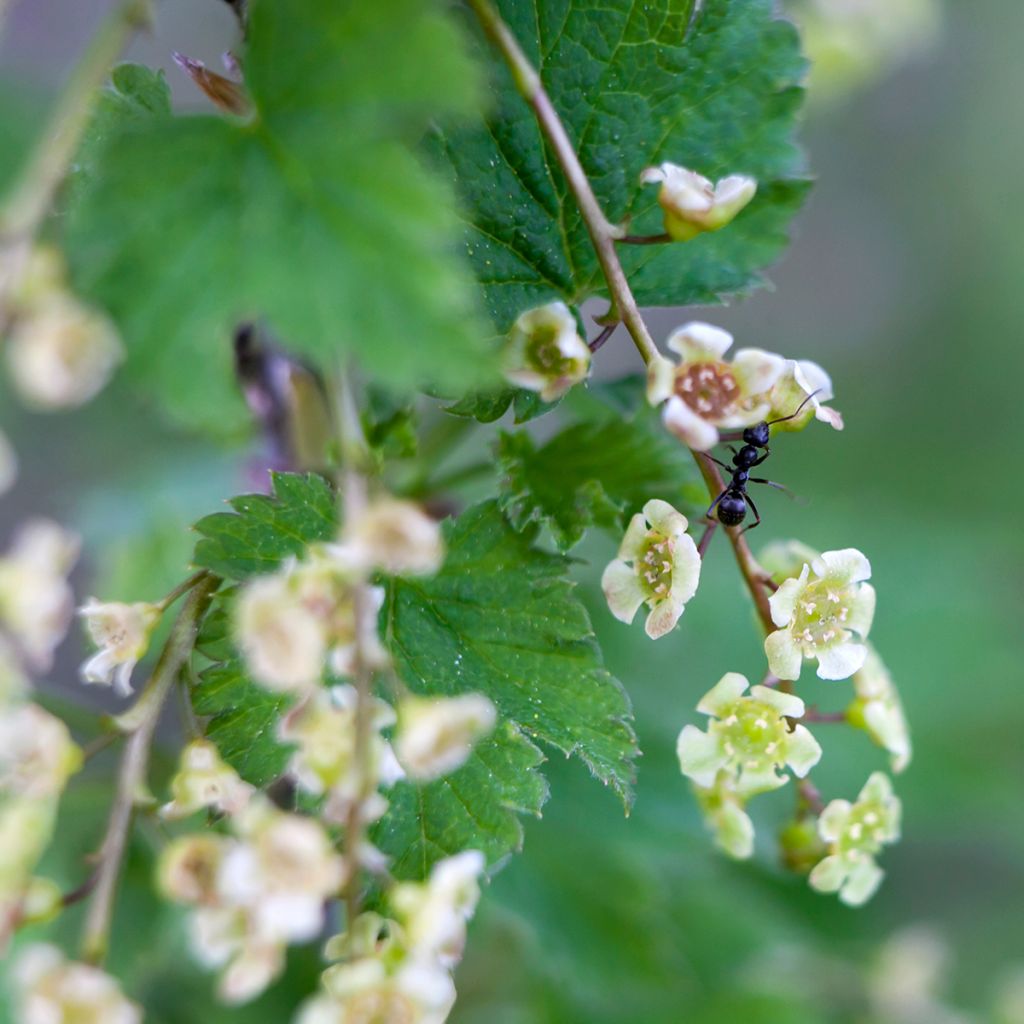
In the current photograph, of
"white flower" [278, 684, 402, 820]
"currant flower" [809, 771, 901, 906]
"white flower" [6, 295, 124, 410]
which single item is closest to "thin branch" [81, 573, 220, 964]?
"white flower" [278, 684, 402, 820]

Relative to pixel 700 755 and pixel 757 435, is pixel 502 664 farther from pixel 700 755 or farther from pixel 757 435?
→ pixel 757 435

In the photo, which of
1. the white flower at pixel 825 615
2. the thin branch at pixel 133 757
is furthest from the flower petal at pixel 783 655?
the thin branch at pixel 133 757

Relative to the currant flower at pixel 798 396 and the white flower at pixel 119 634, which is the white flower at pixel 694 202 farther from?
the white flower at pixel 119 634

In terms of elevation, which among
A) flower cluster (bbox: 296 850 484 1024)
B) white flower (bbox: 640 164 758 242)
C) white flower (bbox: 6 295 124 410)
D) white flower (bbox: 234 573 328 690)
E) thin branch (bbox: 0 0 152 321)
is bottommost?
flower cluster (bbox: 296 850 484 1024)

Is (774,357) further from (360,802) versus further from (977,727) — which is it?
(977,727)

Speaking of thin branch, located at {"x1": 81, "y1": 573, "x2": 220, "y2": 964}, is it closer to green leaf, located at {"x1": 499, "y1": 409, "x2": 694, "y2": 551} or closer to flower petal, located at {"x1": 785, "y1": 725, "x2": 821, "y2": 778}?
green leaf, located at {"x1": 499, "y1": 409, "x2": 694, "y2": 551}
